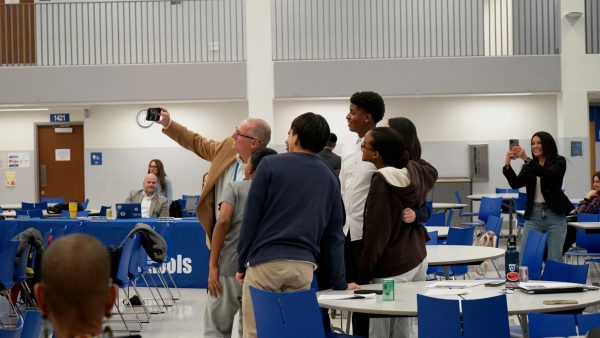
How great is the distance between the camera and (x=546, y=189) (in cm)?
848

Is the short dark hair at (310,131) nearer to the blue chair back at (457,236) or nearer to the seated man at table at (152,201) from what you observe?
the blue chair back at (457,236)

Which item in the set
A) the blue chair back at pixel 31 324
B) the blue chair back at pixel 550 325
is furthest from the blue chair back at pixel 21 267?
the blue chair back at pixel 550 325

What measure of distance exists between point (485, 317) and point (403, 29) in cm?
1520

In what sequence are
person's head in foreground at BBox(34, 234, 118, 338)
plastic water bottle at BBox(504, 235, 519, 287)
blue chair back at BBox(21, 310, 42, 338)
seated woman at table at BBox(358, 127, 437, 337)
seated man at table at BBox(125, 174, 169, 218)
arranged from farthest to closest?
seated man at table at BBox(125, 174, 169, 218)
plastic water bottle at BBox(504, 235, 519, 287)
seated woman at table at BBox(358, 127, 437, 337)
blue chair back at BBox(21, 310, 42, 338)
person's head in foreground at BBox(34, 234, 118, 338)

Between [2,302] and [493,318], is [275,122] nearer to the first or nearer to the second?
[2,302]

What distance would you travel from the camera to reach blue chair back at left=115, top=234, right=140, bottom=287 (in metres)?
8.35

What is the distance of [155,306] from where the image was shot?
9.91m

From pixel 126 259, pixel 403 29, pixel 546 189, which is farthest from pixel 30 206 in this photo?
pixel 546 189

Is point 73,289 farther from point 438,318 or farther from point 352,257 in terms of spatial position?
point 352,257

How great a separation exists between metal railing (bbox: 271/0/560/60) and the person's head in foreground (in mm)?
16409

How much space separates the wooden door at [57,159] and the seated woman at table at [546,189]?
1216cm

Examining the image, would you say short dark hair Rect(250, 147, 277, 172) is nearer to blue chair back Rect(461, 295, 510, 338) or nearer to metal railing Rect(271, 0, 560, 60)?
blue chair back Rect(461, 295, 510, 338)

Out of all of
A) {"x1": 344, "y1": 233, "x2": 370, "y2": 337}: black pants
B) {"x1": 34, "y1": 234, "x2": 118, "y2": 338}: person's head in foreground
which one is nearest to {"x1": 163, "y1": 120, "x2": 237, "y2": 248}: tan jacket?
{"x1": 344, "y1": 233, "x2": 370, "y2": 337}: black pants

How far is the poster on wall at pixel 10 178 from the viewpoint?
1853cm
